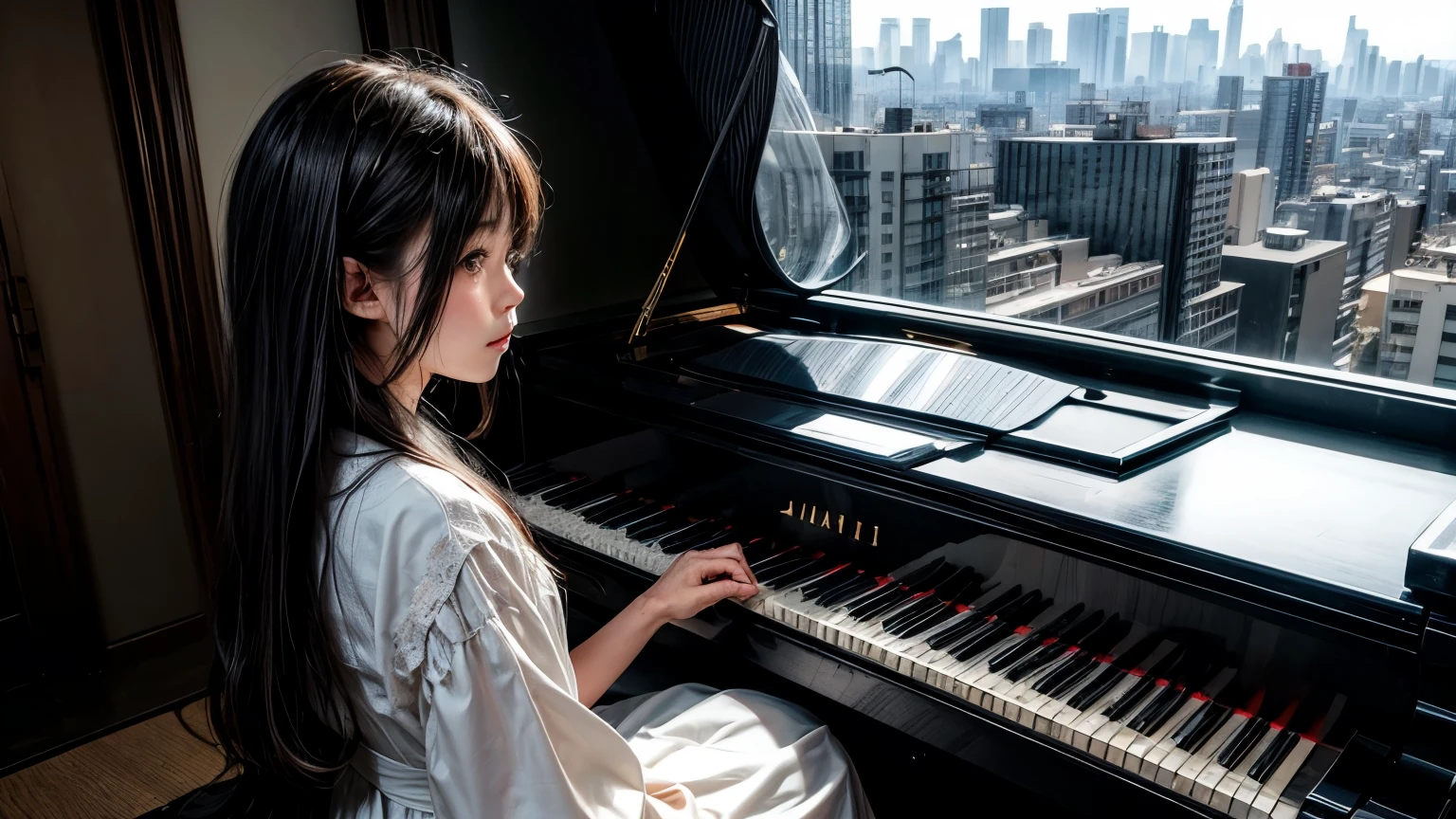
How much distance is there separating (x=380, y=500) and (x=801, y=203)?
143 cm

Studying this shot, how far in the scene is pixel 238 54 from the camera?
2.30m

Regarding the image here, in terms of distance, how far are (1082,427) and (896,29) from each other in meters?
0.94

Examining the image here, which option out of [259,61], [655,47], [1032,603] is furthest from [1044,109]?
[259,61]

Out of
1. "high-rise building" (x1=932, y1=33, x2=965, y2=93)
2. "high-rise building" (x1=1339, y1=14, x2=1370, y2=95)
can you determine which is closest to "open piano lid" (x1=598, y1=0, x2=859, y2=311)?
"high-rise building" (x1=932, y1=33, x2=965, y2=93)

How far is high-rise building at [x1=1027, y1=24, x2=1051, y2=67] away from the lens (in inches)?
68.8

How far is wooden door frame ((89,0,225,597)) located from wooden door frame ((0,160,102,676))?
31cm

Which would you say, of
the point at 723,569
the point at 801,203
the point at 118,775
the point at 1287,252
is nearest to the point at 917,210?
the point at 801,203

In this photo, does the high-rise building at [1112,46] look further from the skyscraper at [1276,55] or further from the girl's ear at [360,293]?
the girl's ear at [360,293]

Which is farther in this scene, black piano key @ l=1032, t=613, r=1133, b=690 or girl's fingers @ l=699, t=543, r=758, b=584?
girl's fingers @ l=699, t=543, r=758, b=584

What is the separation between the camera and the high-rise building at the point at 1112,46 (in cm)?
164

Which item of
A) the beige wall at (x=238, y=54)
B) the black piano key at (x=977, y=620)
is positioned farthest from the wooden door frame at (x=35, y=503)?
the black piano key at (x=977, y=620)

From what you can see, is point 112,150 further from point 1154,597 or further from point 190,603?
point 1154,597

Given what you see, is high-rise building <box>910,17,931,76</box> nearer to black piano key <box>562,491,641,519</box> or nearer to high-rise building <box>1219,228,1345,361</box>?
high-rise building <box>1219,228,1345,361</box>

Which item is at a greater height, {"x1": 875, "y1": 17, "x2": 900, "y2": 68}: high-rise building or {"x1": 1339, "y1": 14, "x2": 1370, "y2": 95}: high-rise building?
{"x1": 875, "y1": 17, "x2": 900, "y2": 68}: high-rise building
